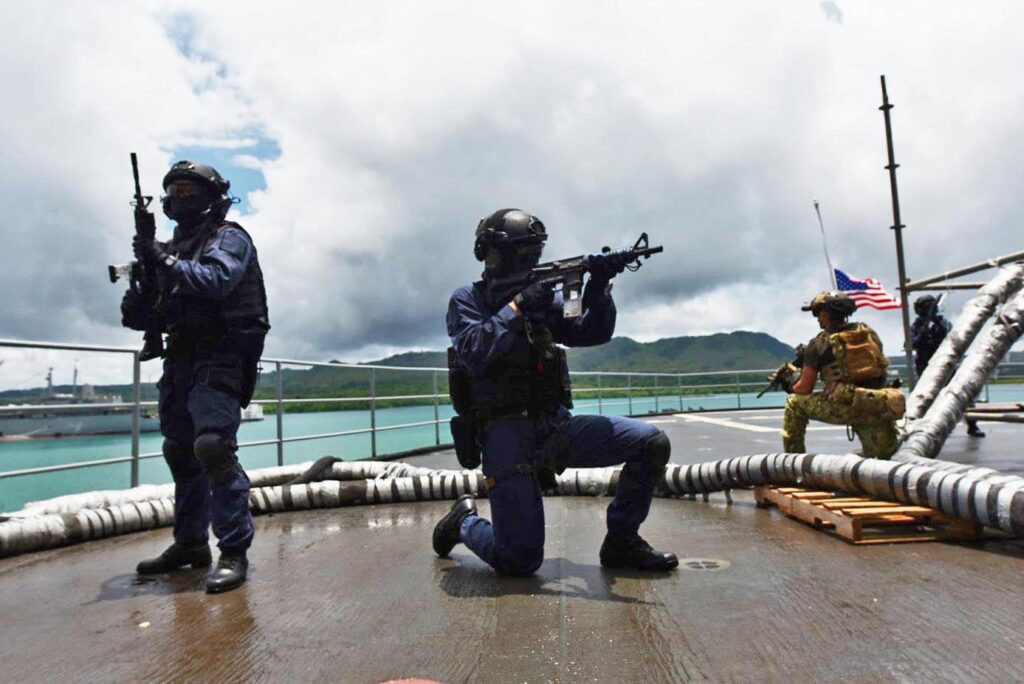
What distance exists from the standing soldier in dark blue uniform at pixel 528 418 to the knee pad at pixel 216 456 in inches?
40.3

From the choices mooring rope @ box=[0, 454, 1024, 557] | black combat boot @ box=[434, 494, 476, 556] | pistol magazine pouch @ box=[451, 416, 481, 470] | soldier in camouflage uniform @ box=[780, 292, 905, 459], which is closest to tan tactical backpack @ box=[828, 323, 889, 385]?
soldier in camouflage uniform @ box=[780, 292, 905, 459]

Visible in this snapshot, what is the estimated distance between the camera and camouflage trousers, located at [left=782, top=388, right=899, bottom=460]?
538 cm

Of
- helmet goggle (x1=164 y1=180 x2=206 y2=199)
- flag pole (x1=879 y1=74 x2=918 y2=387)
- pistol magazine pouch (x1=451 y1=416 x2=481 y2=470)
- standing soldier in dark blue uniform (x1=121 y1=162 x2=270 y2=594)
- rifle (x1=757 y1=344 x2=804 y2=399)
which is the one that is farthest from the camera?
flag pole (x1=879 y1=74 x2=918 y2=387)

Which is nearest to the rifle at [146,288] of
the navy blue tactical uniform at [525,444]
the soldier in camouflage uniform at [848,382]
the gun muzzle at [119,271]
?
the gun muzzle at [119,271]

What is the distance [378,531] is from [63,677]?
7.71 feet

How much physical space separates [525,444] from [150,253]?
5.59ft

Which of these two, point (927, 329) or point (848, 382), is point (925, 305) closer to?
point (927, 329)

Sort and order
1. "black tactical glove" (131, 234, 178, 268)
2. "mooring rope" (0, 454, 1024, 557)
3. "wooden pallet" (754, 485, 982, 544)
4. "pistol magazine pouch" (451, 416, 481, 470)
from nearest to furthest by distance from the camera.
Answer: "black tactical glove" (131, 234, 178, 268), "pistol magazine pouch" (451, 416, 481, 470), "mooring rope" (0, 454, 1024, 557), "wooden pallet" (754, 485, 982, 544)

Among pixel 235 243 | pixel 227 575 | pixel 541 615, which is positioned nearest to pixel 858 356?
pixel 541 615

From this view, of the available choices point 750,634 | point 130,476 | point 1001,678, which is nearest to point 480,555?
point 750,634

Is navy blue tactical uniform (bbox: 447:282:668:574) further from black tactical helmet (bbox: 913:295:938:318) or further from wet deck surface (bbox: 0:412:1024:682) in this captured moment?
black tactical helmet (bbox: 913:295:938:318)

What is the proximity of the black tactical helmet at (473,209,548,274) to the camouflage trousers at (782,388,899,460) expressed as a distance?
3.29 metres

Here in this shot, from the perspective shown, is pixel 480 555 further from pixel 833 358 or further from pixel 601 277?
pixel 833 358

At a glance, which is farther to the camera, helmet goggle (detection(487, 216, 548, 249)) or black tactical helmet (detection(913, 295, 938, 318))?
black tactical helmet (detection(913, 295, 938, 318))
